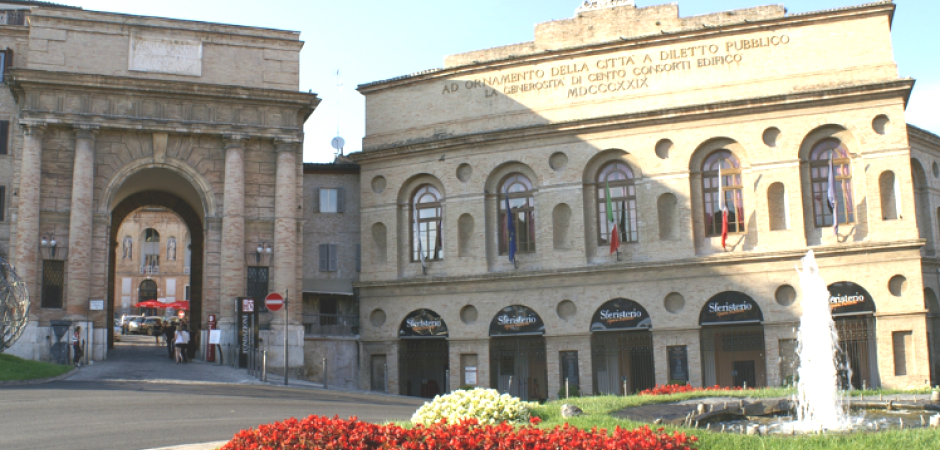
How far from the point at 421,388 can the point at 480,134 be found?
11.0 meters

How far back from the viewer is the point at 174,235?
73.7 metres

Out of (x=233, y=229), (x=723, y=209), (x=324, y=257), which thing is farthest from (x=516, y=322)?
(x=233, y=229)

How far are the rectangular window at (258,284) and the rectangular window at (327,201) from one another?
5238mm

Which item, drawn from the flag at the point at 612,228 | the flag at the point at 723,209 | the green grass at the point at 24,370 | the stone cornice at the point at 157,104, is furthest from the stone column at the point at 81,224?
the flag at the point at 723,209

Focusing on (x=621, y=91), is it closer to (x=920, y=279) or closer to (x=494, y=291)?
(x=494, y=291)

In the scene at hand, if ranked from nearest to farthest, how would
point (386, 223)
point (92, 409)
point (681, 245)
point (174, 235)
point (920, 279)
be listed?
point (92, 409), point (920, 279), point (681, 245), point (386, 223), point (174, 235)

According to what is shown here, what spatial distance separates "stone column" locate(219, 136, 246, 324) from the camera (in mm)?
36375

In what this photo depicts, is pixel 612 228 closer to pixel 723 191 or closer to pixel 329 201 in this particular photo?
pixel 723 191

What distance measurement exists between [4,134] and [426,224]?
56.4 ft

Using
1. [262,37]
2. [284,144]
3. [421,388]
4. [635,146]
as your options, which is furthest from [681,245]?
[262,37]

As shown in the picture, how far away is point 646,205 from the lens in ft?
118

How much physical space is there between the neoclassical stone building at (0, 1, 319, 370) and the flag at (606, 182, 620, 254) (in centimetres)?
1245

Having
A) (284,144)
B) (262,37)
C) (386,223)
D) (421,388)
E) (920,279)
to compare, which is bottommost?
(421,388)

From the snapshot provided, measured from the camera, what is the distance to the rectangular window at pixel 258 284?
37125 millimetres
